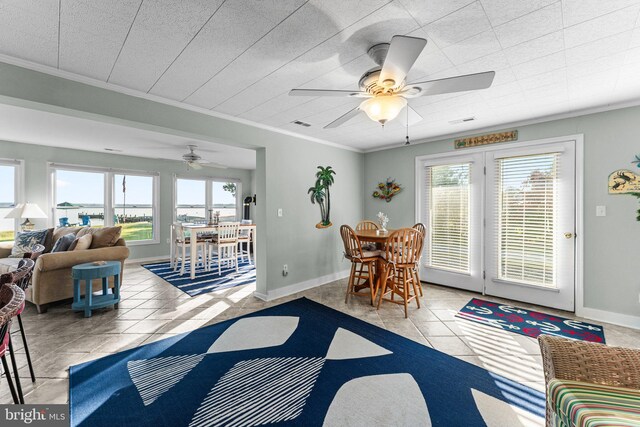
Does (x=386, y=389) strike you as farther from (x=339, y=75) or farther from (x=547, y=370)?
(x=339, y=75)

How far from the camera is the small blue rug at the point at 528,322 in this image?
8.93 ft

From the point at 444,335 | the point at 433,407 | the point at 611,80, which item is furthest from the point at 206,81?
the point at 611,80

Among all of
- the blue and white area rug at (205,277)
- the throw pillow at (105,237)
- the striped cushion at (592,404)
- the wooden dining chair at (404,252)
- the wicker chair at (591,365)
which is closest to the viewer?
the striped cushion at (592,404)

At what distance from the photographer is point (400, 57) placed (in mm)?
1517

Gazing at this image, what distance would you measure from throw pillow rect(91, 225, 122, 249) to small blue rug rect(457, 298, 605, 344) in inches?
182

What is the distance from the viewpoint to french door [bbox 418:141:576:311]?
3.32 meters

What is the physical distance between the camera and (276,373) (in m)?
2.05

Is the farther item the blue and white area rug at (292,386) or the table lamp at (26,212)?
the table lamp at (26,212)

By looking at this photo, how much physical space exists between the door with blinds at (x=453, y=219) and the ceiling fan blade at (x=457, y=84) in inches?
102

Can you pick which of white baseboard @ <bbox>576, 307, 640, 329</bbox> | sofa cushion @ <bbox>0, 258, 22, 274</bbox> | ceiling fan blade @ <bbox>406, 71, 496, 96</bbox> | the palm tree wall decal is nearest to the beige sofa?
sofa cushion @ <bbox>0, 258, 22, 274</bbox>

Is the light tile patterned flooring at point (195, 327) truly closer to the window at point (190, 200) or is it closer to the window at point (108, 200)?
the window at point (108, 200)

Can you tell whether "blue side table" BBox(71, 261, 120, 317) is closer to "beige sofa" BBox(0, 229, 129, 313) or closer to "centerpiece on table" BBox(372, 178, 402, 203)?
"beige sofa" BBox(0, 229, 129, 313)

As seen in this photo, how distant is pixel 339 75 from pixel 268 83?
0.66 m

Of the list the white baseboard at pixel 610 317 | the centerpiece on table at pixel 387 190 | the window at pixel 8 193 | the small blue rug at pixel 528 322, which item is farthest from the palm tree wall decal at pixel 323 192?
the window at pixel 8 193
